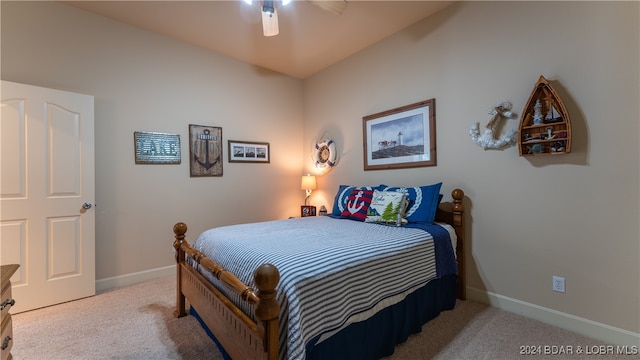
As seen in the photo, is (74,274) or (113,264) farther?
(113,264)

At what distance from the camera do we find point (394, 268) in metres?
1.71

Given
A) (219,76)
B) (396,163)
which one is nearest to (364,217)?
(396,163)

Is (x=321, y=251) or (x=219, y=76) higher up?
(x=219, y=76)

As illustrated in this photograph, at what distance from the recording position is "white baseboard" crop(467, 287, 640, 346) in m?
1.78

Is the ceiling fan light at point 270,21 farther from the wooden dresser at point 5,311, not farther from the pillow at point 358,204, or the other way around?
the wooden dresser at point 5,311

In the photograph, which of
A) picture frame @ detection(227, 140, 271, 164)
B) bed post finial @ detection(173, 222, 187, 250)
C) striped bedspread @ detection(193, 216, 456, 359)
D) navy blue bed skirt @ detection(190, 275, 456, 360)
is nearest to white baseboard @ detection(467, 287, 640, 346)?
navy blue bed skirt @ detection(190, 275, 456, 360)

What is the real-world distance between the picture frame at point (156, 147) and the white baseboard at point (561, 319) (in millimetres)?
3392

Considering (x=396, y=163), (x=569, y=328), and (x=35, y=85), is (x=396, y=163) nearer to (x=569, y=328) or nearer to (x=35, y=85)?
(x=569, y=328)

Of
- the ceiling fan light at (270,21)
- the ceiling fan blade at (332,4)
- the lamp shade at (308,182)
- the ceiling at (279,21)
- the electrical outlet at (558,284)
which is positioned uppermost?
the ceiling at (279,21)

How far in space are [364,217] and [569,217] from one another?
155 centimetres

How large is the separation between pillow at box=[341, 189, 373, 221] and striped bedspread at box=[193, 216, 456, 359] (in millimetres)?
407

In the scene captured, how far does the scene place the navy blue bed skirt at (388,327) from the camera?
136cm

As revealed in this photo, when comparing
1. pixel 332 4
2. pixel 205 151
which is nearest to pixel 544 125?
pixel 332 4

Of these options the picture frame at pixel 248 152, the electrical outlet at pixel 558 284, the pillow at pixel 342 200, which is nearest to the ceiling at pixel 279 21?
the picture frame at pixel 248 152
